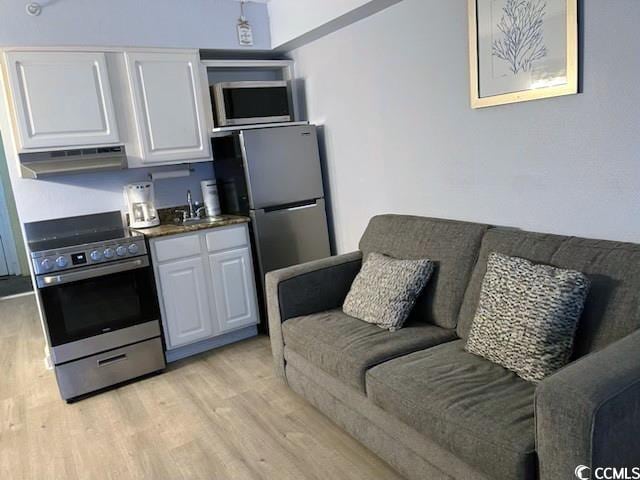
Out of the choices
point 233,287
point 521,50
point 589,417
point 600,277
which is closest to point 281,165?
point 233,287

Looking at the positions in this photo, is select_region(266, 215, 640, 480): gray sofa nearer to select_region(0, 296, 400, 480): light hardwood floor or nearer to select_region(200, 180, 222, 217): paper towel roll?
select_region(0, 296, 400, 480): light hardwood floor

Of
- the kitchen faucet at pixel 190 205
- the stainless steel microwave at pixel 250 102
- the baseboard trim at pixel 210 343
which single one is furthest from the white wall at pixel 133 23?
the baseboard trim at pixel 210 343

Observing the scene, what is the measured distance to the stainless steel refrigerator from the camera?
3.29 metres

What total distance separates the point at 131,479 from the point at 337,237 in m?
2.13

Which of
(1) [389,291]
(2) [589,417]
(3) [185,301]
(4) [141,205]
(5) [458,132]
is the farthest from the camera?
(4) [141,205]

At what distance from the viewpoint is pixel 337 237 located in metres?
3.66

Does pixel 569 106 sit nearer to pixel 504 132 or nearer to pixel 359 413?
pixel 504 132

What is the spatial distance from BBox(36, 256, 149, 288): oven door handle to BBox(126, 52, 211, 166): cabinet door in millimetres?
706

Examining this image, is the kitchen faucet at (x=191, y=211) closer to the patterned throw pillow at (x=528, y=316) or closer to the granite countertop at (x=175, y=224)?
the granite countertop at (x=175, y=224)

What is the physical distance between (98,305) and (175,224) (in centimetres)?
80

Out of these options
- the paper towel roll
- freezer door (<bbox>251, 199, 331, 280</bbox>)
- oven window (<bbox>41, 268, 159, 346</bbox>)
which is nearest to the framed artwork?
freezer door (<bbox>251, 199, 331, 280</bbox>)

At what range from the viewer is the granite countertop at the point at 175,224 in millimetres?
3072

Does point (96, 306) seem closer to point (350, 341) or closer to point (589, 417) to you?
point (350, 341)

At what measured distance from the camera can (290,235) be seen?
11.4 feet
